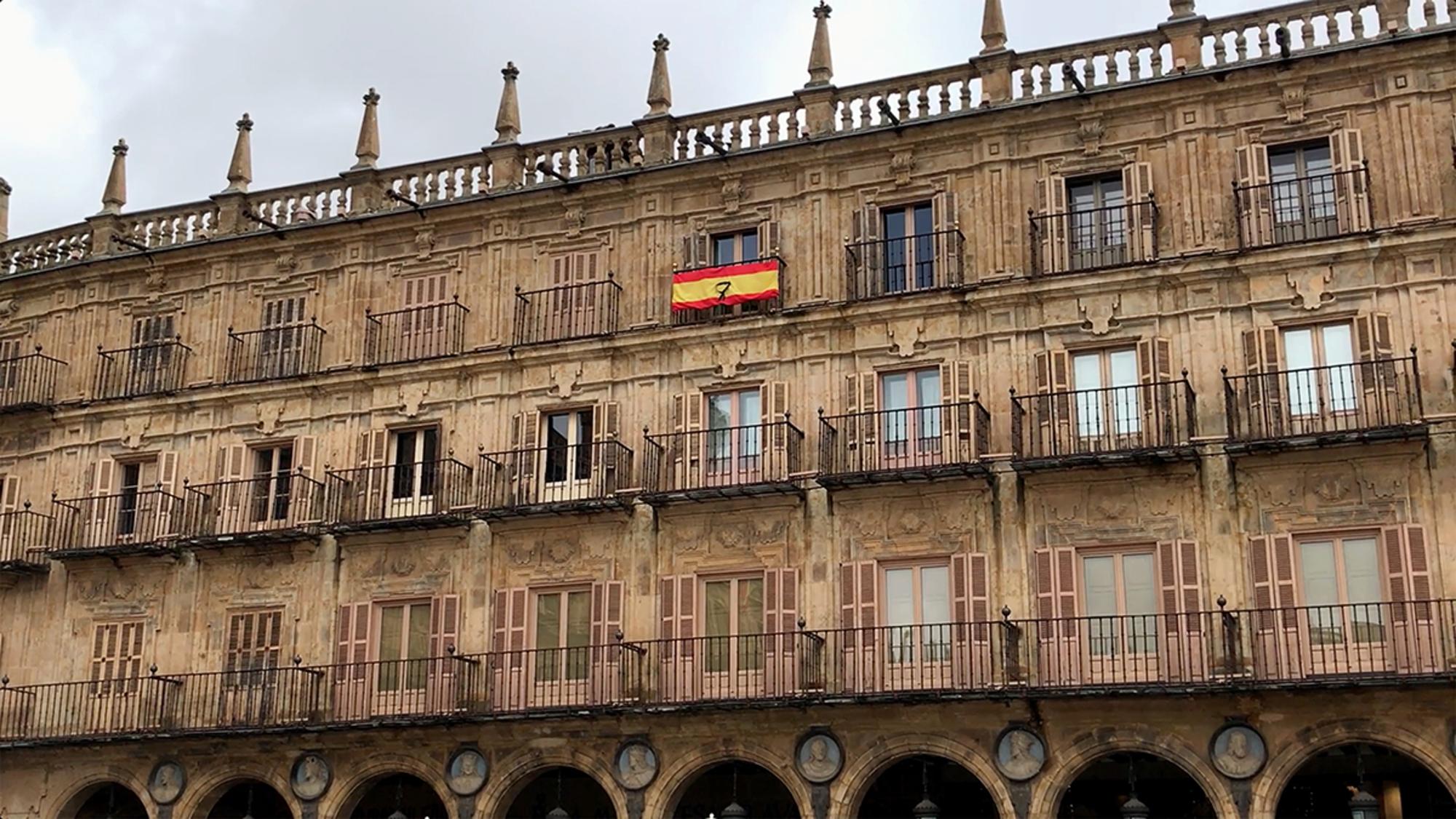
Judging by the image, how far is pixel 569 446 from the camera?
29.9 metres

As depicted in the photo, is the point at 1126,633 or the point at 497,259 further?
the point at 497,259

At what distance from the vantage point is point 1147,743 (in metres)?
24.6

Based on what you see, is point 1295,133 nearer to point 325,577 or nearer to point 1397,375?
point 1397,375

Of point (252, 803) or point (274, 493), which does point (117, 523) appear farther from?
point (252, 803)

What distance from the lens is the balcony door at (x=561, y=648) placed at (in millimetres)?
28359

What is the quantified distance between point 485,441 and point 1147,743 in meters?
12.8

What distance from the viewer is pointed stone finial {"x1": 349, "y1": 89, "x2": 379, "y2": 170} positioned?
33.1m

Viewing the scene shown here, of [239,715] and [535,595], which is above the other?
[535,595]

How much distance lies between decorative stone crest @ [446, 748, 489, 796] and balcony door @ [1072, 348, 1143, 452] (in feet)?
37.1

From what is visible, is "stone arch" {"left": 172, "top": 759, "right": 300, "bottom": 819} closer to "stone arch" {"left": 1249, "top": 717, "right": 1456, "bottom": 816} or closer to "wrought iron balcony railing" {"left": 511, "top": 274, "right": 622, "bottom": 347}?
"wrought iron balcony railing" {"left": 511, "top": 274, "right": 622, "bottom": 347}

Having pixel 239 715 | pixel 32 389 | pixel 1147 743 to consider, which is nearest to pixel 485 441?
pixel 239 715

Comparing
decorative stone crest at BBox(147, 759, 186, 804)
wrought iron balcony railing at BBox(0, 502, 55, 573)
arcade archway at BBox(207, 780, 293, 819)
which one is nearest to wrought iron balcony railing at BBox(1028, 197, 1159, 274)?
arcade archway at BBox(207, 780, 293, 819)

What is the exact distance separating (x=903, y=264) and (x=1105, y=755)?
8.72 metres

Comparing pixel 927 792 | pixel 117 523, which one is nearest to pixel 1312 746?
pixel 927 792
